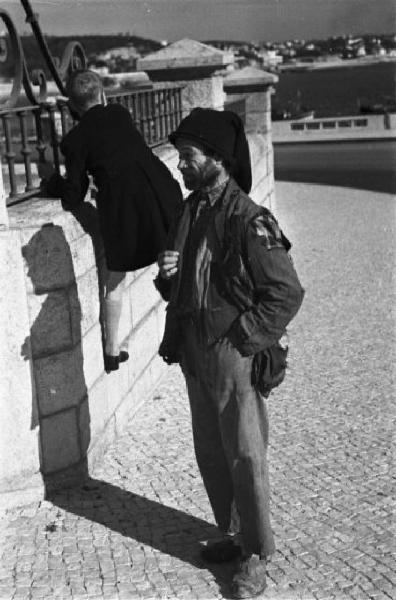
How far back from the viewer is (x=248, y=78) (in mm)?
13773

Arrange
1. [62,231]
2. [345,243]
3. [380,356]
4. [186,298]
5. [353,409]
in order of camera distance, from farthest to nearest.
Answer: [345,243]
[380,356]
[353,409]
[62,231]
[186,298]

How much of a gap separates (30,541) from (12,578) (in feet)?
1.06

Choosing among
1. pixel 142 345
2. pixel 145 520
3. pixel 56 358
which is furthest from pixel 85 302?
pixel 142 345

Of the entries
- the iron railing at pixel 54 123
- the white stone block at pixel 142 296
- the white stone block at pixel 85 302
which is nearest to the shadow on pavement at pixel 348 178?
the iron railing at pixel 54 123

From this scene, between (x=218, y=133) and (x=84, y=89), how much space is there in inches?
72.2

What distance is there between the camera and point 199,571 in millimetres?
3855

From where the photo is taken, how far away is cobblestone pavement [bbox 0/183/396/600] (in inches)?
148

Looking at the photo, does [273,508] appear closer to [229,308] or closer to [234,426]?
[234,426]

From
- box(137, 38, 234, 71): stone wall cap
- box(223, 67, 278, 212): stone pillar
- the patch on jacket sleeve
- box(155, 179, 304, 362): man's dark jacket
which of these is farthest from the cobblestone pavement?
box(223, 67, 278, 212): stone pillar

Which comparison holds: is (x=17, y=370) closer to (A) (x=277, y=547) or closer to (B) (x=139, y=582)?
(B) (x=139, y=582)

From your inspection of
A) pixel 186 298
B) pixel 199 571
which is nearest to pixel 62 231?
pixel 186 298

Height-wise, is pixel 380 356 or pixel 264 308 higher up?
pixel 264 308

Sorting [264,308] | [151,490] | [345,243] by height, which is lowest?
[345,243]

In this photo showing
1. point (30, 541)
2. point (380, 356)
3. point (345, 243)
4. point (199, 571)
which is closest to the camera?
point (199, 571)
